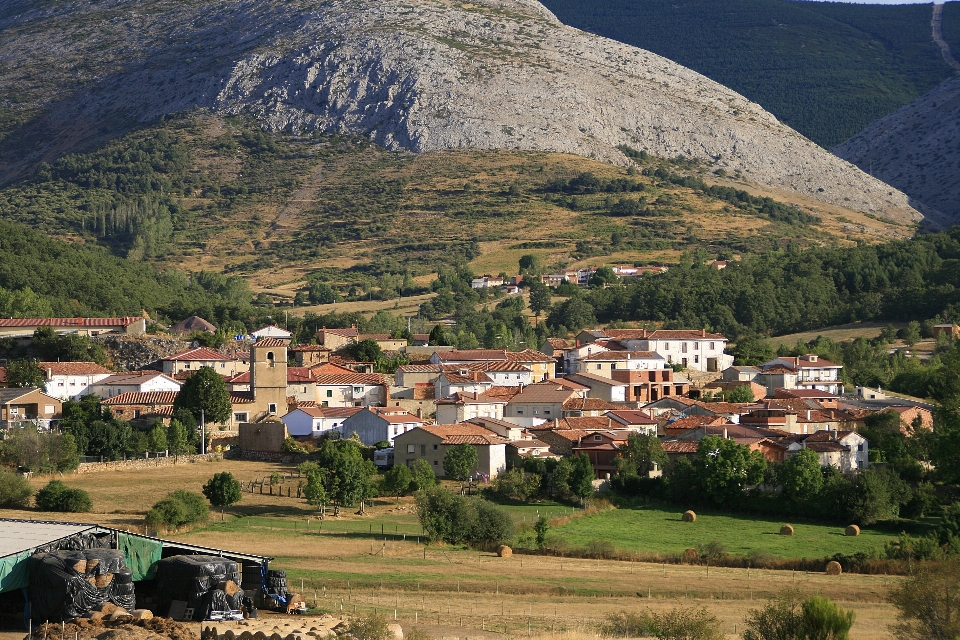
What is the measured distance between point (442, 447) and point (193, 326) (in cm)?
3647

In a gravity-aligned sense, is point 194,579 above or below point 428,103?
below

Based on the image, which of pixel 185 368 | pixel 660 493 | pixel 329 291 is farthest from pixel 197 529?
pixel 329 291

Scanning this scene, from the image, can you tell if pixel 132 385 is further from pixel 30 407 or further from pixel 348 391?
pixel 348 391

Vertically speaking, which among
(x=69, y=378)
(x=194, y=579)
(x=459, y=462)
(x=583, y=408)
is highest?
(x=69, y=378)

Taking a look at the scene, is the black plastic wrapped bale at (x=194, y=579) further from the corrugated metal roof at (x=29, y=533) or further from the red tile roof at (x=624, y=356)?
the red tile roof at (x=624, y=356)

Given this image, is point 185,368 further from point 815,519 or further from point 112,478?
point 815,519

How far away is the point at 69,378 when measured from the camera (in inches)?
2931

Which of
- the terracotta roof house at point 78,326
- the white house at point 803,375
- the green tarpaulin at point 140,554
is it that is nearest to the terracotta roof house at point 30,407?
the terracotta roof house at point 78,326

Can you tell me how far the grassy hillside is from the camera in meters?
153

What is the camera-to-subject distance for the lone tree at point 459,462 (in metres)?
60.5

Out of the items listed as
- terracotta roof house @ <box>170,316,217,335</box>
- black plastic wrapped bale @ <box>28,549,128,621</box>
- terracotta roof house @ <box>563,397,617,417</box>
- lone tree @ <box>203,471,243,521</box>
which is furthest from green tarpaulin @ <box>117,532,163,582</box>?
terracotta roof house @ <box>170,316,217,335</box>

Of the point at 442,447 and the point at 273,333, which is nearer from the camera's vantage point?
the point at 442,447

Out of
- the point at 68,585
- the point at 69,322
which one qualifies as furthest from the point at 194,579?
the point at 69,322

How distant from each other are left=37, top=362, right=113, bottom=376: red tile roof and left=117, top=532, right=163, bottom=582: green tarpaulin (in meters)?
40.0
